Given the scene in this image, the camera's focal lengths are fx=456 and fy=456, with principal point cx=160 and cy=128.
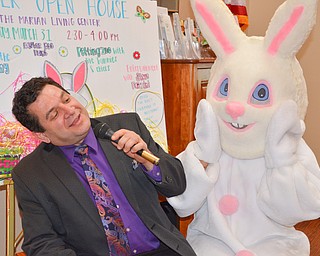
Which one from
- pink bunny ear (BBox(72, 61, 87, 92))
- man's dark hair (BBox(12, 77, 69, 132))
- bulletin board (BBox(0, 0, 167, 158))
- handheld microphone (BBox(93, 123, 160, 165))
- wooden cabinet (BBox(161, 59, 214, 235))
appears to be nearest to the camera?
handheld microphone (BBox(93, 123, 160, 165))

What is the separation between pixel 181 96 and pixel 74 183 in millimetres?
1122

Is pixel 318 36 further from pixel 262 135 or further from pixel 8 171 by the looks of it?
pixel 8 171

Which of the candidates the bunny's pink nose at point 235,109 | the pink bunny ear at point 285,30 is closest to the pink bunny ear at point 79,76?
the bunny's pink nose at point 235,109

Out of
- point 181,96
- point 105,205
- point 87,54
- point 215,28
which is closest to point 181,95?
point 181,96

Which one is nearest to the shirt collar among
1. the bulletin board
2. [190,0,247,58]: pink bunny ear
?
the bulletin board

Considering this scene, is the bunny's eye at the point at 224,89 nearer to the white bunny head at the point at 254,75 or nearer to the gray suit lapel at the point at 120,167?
the white bunny head at the point at 254,75

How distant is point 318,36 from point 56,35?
88.7 inches

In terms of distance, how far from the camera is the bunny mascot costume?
153cm

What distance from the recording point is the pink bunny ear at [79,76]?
1.87 meters

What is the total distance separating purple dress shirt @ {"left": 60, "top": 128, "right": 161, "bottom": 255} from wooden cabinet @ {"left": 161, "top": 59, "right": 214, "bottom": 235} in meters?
0.85

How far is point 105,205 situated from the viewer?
1564mm

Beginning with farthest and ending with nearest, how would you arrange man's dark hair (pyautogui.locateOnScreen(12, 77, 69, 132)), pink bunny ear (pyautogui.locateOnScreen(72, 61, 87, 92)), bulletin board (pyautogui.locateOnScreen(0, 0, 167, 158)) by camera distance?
pink bunny ear (pyautogui.locateOnScreen(72, 61, 87, 92)) → bulletin board (pyautogui.locateOnScreen(0, 0, 167, 158)) → man's dark hair (pyautogui.locateOnScreen(12, 77, 69, 132))

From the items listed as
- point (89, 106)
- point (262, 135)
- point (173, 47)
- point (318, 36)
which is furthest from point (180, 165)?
point (318, 36)

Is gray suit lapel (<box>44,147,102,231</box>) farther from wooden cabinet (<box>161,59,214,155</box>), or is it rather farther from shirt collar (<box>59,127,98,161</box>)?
wooden cabinet (<box>161,59,214,155</box>)
